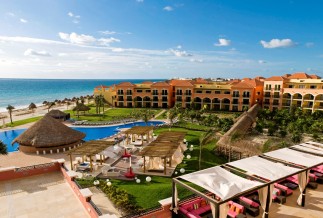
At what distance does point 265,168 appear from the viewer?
10398mm

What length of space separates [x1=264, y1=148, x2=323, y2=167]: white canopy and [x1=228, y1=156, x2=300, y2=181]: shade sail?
116 centimetres

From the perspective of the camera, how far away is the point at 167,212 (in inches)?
380

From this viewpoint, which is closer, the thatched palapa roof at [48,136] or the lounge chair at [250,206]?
the lounge chair at [250,206]

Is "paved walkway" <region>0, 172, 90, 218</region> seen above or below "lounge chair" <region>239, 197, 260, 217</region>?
below

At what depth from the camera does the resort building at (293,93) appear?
149 feet

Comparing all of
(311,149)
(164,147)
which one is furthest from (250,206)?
(164,147)

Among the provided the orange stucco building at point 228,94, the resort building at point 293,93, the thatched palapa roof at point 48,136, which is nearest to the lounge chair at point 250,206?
the thatched palapa roof at point 48,136

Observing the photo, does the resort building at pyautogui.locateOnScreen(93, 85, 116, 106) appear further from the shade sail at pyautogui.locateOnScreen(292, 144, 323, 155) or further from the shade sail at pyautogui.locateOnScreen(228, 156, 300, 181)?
the shade sail at pyautogui.locateOnScreen(228, 156, 300, 181)

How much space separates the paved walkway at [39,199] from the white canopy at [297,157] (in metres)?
10.2

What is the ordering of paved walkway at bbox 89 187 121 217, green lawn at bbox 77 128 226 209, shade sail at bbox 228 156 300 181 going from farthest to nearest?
1. green lawn at bbox 77 128 226 209
2. paved walkway at bbox 89 187 121 217
3. shade sail at bbox 228 156 300 181

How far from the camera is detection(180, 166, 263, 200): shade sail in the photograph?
8344 millimetres

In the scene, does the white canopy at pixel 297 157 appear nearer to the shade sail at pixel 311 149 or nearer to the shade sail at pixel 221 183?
the shade sail at pixel 311 149

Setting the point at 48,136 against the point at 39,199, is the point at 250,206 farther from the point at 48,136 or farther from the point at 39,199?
the point at 48,136

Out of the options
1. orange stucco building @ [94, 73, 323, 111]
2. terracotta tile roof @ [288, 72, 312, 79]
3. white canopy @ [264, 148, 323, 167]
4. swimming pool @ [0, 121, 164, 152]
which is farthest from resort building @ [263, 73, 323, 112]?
white canopy @ [264, 148, 323, 167]
